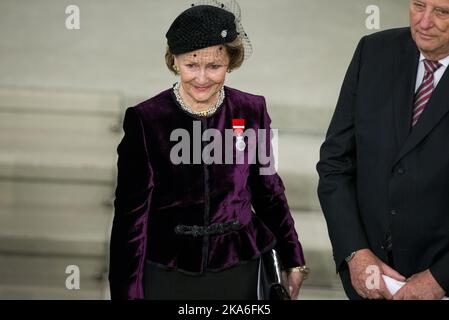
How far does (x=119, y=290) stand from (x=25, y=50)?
3.42 ft

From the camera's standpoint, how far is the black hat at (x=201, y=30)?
7.97 ft

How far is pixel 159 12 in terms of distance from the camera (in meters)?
3.00

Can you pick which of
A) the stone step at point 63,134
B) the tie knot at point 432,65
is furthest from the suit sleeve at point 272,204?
the stone step at point 63,134

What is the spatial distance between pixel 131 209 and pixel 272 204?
1.38 ft

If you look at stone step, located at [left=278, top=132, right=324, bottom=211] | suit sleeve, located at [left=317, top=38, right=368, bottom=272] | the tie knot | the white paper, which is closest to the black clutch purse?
suit sleeve, located at [left=317, top=38, right=368, bottom=272]

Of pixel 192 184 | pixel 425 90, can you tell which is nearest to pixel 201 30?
pixel 192 184

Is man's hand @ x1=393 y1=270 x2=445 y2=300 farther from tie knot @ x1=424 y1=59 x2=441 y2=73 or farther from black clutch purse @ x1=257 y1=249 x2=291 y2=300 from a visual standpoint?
tie knot @ x1=424 y1=59 x2=441 y2=73

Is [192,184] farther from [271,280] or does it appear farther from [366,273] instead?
[366,273]

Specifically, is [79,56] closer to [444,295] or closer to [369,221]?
[369,221]

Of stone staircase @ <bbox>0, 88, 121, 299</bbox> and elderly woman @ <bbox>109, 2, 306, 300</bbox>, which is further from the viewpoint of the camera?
stone staircase @ <bbox>0, 88, 121, 299</bbox>

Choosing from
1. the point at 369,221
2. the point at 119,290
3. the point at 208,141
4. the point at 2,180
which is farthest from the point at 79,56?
the point at 369,221

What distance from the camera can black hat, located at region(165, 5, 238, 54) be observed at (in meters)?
2.43

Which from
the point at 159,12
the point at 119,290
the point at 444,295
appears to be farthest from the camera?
the point at 159,12

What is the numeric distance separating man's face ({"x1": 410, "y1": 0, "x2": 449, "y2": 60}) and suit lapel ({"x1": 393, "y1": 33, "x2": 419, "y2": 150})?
6cm
